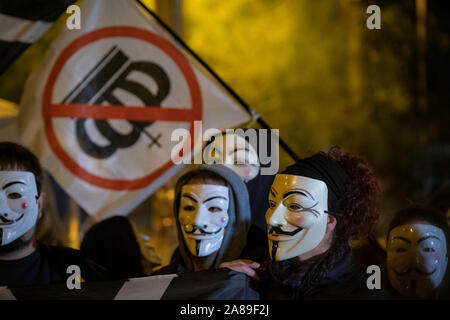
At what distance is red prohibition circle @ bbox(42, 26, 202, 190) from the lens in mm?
3682

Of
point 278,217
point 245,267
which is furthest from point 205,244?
point 278,217

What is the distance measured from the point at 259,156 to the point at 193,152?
1.55ft

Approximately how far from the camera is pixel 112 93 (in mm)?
3738

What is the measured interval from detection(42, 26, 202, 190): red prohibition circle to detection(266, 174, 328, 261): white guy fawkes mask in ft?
4.59

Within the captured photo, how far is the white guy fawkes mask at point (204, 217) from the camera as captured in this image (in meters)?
2.93

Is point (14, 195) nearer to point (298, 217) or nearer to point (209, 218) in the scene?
point (209, 218)

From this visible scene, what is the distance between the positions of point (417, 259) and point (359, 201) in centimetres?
50

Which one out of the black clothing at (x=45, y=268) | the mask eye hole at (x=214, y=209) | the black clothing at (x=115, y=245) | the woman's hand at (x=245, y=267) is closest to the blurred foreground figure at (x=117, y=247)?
the black clothing at (x=115, y=245)

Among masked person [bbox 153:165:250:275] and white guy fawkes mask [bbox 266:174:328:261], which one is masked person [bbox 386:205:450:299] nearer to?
white guy fawkes mask [bbox 266:174:328:261]

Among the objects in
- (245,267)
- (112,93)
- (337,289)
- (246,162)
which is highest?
(112,93)

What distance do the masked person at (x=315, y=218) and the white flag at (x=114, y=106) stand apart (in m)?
1.35

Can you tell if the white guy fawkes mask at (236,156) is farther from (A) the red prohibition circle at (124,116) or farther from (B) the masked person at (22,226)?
(B) the masked person at (22,226)

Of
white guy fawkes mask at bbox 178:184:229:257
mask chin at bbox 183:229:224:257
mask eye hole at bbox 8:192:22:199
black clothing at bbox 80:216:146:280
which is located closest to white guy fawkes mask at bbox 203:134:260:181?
white guy fawkes mask at bbox 178:184:229:257
